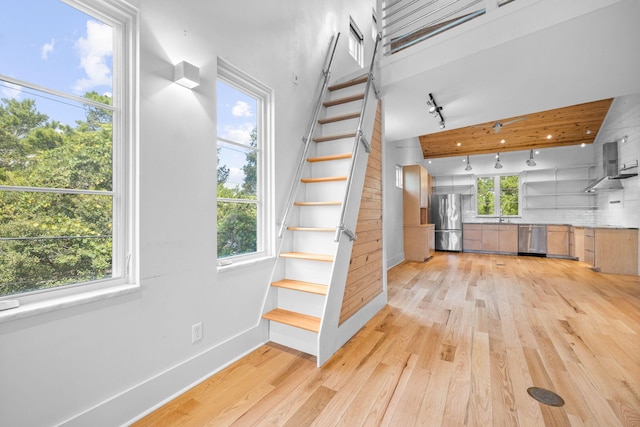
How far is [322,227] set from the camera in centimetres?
283

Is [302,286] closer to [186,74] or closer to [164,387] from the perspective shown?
[164,387]

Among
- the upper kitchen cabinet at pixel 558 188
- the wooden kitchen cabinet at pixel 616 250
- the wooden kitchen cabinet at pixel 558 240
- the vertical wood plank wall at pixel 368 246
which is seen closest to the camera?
the vertical wood plank wall at pixel 368 246

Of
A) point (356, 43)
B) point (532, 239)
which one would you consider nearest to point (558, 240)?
point (532, 239)

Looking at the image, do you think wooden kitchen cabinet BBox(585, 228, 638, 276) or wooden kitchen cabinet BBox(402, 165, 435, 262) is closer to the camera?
→ wooden kitchen cabinet BBox(585, 228, 638, 276)

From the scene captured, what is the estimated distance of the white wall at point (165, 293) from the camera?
4.22 feet

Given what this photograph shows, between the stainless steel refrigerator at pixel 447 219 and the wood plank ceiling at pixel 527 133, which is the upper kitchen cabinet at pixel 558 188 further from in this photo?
the stainless steel refrigerator at pixel 447 219

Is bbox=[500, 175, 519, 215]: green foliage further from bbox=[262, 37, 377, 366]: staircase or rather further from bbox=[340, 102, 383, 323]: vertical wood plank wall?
bbox=[262, 37, 377, 366]: staircase

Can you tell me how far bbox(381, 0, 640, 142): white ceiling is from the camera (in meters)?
2.33

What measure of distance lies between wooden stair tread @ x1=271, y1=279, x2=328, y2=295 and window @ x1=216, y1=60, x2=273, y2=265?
314 millimetres

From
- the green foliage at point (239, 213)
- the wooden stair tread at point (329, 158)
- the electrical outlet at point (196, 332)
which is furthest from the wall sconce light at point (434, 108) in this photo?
the electrical outlet at point (196, 332)

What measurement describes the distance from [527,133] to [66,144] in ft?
28.4

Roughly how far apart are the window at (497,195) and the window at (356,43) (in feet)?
→ 19.5

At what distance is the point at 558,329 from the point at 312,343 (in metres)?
2.51

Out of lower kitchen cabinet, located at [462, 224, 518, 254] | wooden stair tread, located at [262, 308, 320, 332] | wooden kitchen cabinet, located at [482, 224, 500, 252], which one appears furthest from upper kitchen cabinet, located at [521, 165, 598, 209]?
wooden stair tread, located at [262, 308, 320, 332]
